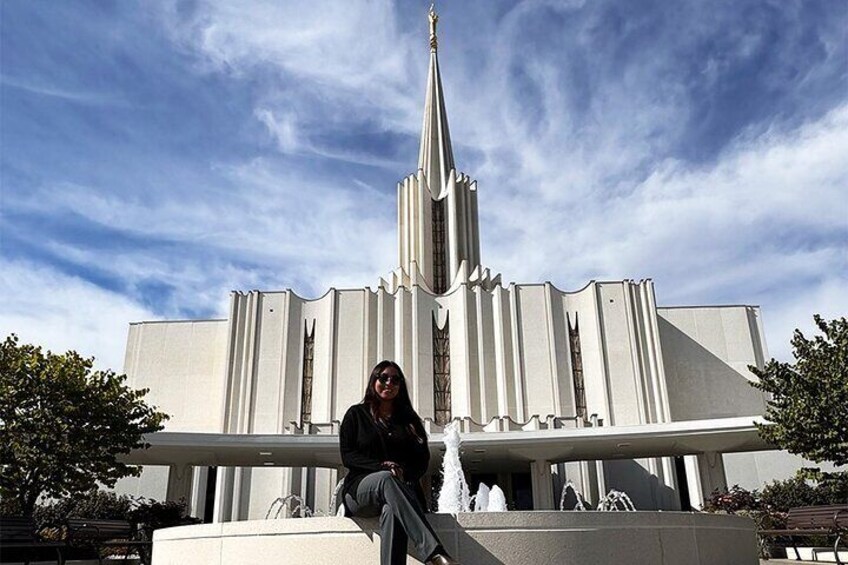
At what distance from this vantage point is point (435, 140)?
4069 centimetres

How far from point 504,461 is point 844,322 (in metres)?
13.6

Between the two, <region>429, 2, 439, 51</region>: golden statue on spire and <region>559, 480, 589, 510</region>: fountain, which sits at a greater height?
<region>429, 2, 439, 51</region>: golden statue on spire

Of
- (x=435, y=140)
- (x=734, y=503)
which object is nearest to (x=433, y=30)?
(x=435, y=140)

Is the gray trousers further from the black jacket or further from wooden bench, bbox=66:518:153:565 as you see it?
wooden bench, bbox=66:518:153:565

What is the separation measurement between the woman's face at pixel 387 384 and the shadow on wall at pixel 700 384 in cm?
2743

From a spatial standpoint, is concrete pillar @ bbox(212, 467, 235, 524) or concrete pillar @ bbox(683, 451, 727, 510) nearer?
concrete pillar @ bbox(683, 451, 727, 510)

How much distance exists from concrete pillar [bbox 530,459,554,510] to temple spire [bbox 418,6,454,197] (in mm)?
18278

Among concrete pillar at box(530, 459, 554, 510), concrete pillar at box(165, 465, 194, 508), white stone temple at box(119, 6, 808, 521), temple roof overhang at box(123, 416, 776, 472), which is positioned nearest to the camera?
temple roof overhang at box(123, 416, 776, 472)

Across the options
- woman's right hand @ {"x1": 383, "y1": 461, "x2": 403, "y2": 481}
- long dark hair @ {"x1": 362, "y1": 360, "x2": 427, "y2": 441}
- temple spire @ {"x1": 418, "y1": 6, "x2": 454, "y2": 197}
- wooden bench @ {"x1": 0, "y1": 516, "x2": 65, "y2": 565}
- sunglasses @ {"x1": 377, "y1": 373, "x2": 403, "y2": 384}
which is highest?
temple spire @ {"x1": 418, "y1": 6, "x2": 454, "y2": 197}

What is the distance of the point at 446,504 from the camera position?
21062 millimetres

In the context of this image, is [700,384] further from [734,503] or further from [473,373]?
[734,503]

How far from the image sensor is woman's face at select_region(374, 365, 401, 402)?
16.3 feet

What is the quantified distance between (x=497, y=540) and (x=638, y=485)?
81.0 feet

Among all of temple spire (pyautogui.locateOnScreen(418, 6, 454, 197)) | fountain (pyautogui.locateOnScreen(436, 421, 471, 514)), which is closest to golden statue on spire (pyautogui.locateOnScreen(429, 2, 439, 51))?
temple spire (pyautogui.locateOnScreen(418, 6, 454, 197))
